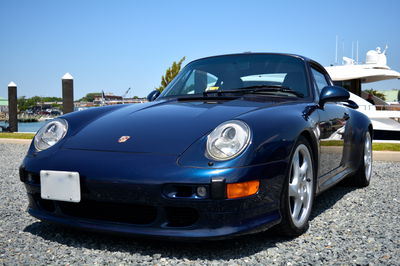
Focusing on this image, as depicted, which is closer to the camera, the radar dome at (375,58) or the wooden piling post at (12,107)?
the wooden piling post at (12,107)

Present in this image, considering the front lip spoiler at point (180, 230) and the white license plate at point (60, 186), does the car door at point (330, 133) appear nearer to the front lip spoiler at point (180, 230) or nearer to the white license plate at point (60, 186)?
the front lip spoiler at point (180, 230)

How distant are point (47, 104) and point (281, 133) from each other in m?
148

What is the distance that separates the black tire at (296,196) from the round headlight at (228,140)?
38cm

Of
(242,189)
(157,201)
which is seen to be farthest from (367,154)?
(157,201)

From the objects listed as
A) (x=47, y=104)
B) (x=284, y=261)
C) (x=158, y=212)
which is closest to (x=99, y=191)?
(x=158, y=212)

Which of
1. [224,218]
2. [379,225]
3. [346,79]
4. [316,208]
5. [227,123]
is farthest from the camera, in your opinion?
[346,79]

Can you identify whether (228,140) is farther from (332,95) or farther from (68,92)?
(68,92)

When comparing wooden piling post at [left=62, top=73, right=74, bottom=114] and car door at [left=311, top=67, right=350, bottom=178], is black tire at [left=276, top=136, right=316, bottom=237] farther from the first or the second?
wooden piling post at [left=62, top=73, right=74, bottom=114]

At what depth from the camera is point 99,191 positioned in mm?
2287

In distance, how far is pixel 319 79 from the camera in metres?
3.98

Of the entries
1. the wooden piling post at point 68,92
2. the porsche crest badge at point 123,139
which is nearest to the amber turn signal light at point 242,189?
the porsche crest badge at point 123,139

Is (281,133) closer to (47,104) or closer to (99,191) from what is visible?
(99,191)

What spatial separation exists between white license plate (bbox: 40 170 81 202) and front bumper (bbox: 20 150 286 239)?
3cm

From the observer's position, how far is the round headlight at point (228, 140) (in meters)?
2.27
